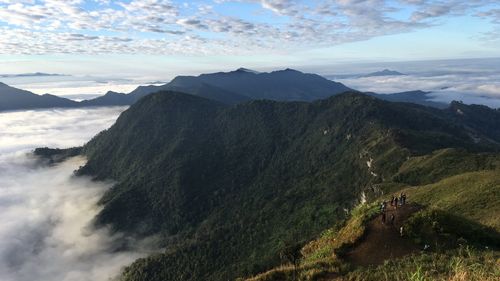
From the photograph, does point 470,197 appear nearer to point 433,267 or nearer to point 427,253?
point 427,253

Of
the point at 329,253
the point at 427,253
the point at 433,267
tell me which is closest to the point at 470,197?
the point at 427,253

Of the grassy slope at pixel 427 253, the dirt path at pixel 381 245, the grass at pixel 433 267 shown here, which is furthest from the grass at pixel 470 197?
the grass at pixel 433 267

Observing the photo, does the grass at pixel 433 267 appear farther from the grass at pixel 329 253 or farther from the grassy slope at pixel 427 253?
the grass at pixel 329 253

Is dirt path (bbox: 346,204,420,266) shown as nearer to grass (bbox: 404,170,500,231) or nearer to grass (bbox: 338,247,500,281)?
grass (bbox: 338,247,500,281)

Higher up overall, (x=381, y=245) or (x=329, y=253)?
(x=381, y=245)

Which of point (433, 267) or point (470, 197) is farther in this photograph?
point (470, 197)

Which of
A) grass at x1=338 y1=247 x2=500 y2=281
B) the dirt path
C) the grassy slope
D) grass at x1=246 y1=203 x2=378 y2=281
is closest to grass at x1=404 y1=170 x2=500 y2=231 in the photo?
the grassy slope

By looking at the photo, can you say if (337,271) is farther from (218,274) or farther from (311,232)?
(218,274)

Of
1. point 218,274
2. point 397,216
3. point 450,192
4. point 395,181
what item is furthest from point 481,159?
point 397,216
